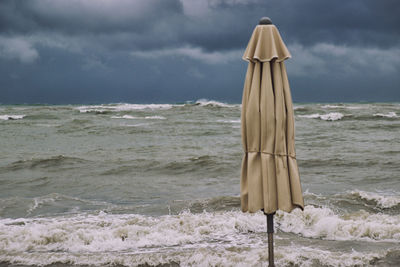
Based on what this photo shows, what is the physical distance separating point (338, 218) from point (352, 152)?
8.35m

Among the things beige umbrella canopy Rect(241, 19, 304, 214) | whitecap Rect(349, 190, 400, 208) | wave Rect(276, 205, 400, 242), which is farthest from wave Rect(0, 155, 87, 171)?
beige umbrella canopy Rect(241, 19, 304, 214)

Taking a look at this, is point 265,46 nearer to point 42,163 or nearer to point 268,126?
point 268,126

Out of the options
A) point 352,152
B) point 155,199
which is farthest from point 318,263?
point 352,152

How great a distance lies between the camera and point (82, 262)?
4887mm

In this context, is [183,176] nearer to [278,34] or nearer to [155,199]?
[155,199]

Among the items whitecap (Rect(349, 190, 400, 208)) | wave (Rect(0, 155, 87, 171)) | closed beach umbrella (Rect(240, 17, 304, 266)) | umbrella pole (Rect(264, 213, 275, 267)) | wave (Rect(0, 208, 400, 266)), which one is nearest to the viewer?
closed beach umbrella (Rect(240, 17, 304, 266))

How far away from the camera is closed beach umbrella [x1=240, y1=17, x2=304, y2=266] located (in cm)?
352

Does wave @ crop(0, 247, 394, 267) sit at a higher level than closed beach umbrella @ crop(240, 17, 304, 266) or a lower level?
lower

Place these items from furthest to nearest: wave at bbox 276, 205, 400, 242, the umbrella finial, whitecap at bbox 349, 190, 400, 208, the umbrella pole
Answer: whitecap at bbox 349, 190, 400, 208
wave at bbox 276, 205, 400, 242
the umbrella pole
the umbrella finial

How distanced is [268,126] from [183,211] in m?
4.27

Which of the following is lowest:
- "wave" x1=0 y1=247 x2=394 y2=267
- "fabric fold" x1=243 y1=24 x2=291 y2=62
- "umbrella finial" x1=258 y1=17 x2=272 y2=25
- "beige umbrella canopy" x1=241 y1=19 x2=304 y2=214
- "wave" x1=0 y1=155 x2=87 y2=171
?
"wave" x1=0 y1=247 x2=394 y2=267

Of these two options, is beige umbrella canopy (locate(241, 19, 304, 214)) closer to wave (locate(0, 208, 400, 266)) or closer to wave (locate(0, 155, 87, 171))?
wave (locate(0, 208, 400, 266))

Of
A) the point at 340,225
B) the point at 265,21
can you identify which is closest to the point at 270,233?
the point at 265,21

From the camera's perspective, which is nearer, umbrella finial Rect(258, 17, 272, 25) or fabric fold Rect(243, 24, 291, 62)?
fabric fold Rect(243, 24, 291, 62)
